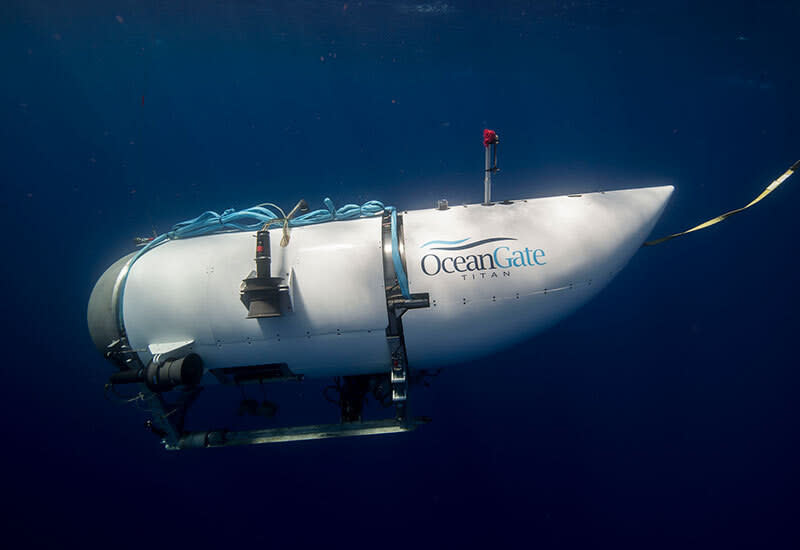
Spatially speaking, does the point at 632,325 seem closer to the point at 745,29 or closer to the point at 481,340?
the point at 481,340

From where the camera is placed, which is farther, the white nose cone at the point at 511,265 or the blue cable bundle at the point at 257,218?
the blue cable bundle at the point at 257,218

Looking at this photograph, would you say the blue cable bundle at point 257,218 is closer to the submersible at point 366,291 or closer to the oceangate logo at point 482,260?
the submersible at point 366,291

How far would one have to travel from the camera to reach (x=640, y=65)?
314 centimetres

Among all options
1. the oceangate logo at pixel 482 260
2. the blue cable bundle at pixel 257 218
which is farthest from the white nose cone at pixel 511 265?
the blue cable bundle at pixel 257 218

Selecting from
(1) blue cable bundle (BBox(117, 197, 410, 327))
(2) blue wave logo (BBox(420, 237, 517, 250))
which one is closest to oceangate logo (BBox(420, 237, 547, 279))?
(2) blue wave logo (BBox(420, 237, 517, 250))

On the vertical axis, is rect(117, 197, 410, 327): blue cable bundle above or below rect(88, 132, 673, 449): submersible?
above

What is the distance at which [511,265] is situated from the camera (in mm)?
1428

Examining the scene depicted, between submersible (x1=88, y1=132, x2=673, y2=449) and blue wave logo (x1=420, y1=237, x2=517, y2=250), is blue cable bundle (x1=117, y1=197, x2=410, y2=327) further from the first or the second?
blue wave logo (x1=420, y1=237, x2=517, y2=250)

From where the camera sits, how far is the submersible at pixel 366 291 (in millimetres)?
1429

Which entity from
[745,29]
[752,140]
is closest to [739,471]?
[752,140]

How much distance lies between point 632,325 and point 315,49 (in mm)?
4946

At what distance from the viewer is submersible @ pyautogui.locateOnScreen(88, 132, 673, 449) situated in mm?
1429

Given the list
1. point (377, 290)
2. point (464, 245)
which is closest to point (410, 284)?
point (377, 290)

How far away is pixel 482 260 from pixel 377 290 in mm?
581
